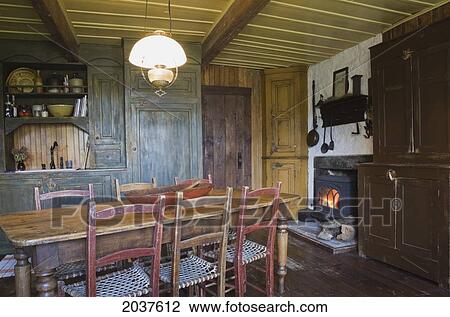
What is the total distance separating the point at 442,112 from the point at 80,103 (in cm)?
374

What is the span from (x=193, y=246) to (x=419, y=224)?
197 centimetres

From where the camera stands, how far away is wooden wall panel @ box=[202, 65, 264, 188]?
5.20m

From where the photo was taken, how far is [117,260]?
1670 millimetres

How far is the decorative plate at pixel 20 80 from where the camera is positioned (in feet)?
12.7

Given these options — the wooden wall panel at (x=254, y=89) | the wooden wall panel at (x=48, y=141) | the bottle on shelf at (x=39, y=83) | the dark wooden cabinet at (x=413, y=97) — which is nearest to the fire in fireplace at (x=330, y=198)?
the dark wooden cabinet at (x=413, y=97)

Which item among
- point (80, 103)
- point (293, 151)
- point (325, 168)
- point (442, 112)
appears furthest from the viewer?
point (293, 151)

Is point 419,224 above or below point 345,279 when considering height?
above

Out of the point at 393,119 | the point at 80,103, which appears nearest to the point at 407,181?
the point at 393,119

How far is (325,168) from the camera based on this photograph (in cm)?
463

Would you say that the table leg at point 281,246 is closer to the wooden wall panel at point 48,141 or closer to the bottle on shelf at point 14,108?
the wooden wall panel at point 48,141

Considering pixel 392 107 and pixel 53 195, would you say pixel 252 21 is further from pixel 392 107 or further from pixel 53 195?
pixel 53 195

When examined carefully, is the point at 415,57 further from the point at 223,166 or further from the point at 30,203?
the point at 30,203

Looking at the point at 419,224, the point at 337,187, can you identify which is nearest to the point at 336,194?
the point at 337,187
